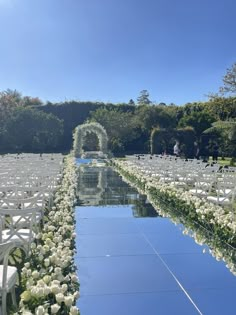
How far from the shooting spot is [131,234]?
6945mm

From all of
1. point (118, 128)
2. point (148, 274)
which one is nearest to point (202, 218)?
point (148, 274)

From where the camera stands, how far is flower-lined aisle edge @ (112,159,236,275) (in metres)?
5.87

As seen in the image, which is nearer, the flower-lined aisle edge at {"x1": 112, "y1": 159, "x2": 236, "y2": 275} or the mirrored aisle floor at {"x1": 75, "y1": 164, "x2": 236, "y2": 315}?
the mirrored aisle floor at {"x1": 75, "y1": 164, "x2": 236, "y2": 315}

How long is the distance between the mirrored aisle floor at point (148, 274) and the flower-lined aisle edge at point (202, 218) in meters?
0.23

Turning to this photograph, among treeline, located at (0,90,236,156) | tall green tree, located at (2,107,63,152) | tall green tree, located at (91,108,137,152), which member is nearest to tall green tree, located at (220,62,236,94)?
treeline, located at (0,90,236,156)

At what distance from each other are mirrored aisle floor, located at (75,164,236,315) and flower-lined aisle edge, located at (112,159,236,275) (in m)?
0.23

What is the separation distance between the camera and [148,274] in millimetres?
4941

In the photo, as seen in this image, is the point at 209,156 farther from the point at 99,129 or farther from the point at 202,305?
the point at 202,305

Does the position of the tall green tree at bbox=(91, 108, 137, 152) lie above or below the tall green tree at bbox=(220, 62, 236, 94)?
below

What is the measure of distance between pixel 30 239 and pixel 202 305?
7.30 feet

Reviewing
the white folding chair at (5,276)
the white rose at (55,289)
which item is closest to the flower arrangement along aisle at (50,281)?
the white rose at (55,289)

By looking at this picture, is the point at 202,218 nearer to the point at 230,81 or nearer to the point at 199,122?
the point at 230,81

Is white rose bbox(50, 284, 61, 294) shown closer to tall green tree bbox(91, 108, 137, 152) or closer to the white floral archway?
the white floral archway

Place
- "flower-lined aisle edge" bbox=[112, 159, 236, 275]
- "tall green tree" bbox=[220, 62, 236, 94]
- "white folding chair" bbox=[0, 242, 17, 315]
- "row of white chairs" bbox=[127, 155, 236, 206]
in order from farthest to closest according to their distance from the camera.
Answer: "tall green tree" bbox=[220, 62, 236, 94] → "row of white chairs" bbox=[127, 155, 236, 206] → "flower-lined aisle edge" bbox=[112, 159, 236, 275] → "white folding chair" bbox=[0, 242, 17, 315]
